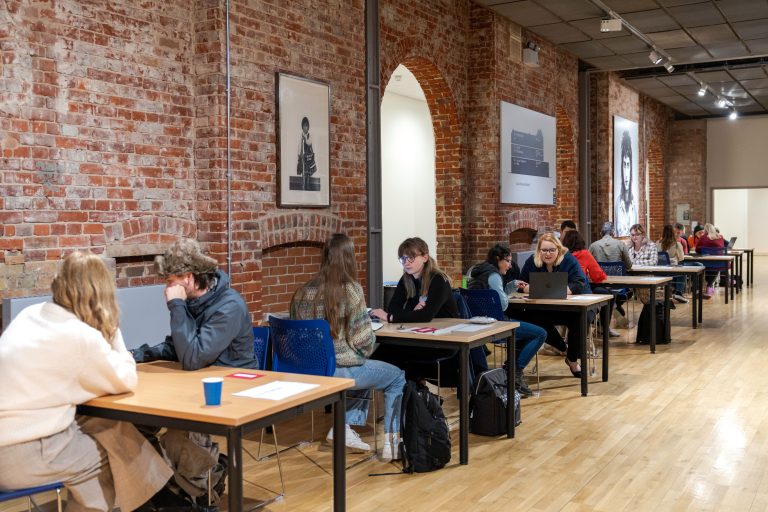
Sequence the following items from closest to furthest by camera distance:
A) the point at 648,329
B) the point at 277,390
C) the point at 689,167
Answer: the point at 277,390, the point at 648,329, the point at 689,167

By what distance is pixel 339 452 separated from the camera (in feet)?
11.6

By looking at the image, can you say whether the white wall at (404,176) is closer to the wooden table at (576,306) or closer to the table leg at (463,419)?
the wooden table at (576,306)

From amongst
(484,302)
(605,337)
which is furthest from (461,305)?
(605,337)

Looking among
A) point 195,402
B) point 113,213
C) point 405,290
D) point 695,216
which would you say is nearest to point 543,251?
point 405,290

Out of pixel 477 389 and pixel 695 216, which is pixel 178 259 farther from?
pixel 695 216

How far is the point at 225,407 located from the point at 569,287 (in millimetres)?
4948

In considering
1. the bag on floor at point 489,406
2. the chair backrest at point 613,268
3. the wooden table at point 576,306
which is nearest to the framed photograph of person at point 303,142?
the wooden table at point 576,306

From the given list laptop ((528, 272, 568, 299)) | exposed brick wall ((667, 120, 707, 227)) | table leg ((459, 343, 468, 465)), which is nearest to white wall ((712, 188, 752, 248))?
exposed brick wall ((667, 120, 707, 227))

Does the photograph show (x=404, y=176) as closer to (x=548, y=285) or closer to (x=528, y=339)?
(x=548, y=285)

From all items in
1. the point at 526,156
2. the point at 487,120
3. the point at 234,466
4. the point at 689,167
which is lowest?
the point at 234,466

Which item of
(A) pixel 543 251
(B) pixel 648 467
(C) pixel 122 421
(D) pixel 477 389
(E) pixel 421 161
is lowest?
(B) pixel 648 467

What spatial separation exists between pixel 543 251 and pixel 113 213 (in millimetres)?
3881

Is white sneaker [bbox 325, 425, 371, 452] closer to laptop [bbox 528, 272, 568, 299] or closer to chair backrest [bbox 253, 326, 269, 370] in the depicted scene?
chair backrest [bbox 253, 326, 269, 370]

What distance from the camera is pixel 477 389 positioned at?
559 centimetres
